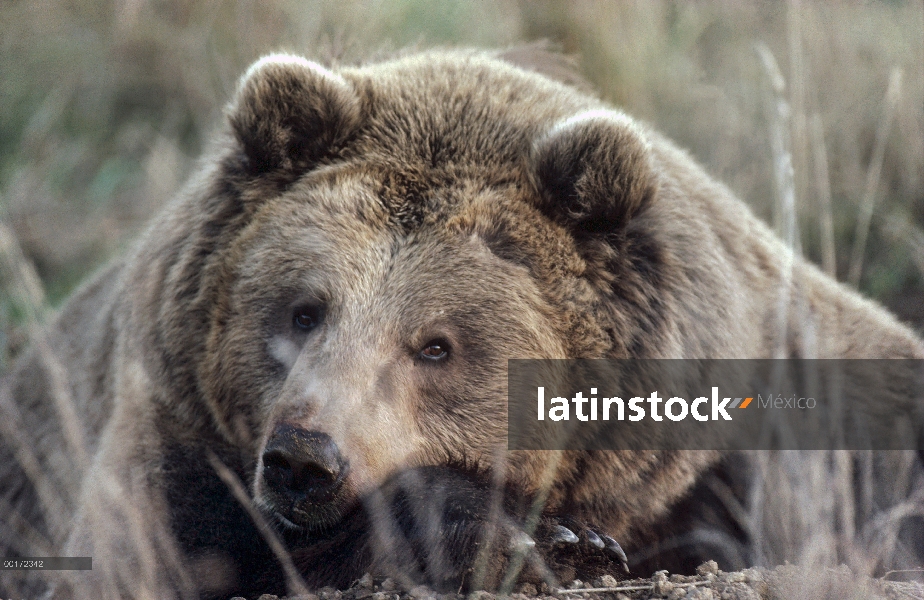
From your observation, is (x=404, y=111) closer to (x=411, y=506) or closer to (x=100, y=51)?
(x=411, y=506)

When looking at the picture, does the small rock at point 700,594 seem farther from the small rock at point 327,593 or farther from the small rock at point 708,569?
the small rock at point 327,593

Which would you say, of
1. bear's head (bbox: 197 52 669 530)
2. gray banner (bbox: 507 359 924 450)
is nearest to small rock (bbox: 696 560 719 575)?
gray banner (bbox: 507 359 924 450)

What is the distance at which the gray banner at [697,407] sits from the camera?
11.3ft

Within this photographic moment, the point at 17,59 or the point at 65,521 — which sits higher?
the point at 17,59

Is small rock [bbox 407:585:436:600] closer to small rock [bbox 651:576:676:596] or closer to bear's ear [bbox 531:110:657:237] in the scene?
small rock [bbox 651:576:676:596]

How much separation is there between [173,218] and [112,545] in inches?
55.2

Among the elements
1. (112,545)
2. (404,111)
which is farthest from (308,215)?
(112,545)

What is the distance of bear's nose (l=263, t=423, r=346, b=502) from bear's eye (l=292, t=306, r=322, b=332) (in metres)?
0.61

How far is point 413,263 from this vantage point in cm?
337

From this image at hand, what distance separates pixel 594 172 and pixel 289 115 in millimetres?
1185

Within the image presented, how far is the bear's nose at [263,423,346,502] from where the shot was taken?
112 inches

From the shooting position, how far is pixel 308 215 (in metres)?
3.57

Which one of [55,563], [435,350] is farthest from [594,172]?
[55,563]

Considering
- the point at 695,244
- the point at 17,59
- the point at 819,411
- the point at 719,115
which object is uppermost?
the point at 17,59
